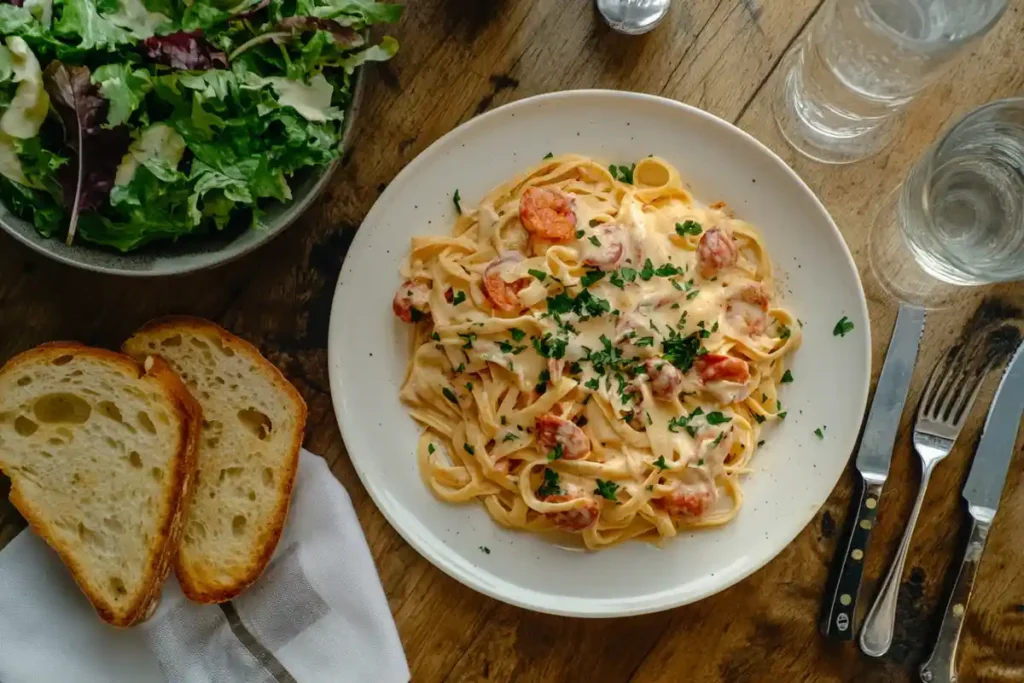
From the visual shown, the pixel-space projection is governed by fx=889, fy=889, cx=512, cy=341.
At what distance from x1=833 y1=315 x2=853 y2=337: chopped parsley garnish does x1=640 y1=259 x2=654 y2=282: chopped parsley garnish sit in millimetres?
534

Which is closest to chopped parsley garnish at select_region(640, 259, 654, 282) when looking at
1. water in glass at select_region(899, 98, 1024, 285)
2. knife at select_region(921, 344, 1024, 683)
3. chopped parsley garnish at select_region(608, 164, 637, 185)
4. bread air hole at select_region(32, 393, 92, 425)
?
chopped parsley garnish at select_region(608, 164, 637, 185)

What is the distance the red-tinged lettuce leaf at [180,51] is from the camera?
194 cm

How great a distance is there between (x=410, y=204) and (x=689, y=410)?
3.02 ft

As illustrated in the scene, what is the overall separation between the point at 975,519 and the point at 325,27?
7.09 ft

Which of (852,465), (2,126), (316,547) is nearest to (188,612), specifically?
(316,547)

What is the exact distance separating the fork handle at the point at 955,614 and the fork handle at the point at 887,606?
0.48ft

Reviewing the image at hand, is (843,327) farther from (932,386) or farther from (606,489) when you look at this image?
(606,489)

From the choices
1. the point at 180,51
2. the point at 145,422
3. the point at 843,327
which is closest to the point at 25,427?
the point at 145,422

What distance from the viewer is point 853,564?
8.10 feet

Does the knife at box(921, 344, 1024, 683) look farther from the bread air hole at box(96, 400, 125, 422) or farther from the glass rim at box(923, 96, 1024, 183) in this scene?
the bread air hole at box(96, 400, 125, 422)

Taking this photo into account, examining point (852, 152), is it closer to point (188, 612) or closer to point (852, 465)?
point (852, 465)

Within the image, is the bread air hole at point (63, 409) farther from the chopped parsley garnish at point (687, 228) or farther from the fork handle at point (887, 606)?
the fork handle at point (887, 606)

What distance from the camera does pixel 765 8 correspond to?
8.27 feet

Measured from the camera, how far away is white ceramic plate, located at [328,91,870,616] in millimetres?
2359
